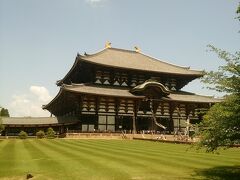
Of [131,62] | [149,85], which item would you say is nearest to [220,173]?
[149,85]

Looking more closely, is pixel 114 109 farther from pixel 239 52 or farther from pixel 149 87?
pixel 239 52

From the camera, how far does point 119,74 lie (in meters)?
64.8

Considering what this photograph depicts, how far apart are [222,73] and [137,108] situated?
1745 inches

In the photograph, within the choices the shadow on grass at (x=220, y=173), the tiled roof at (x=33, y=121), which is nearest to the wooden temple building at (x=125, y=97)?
the tiled roof at (x=33, y=121)

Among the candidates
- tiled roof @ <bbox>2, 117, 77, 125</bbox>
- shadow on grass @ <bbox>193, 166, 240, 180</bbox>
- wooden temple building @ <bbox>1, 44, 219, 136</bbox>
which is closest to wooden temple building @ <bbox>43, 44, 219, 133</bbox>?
wooden temple building @ <bbox>1, 44, 219, 136</bbox>

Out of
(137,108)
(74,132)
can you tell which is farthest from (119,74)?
(74,132)

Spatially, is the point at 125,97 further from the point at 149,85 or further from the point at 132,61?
the point at 132,61

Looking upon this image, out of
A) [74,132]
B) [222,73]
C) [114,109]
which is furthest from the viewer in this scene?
[114,109]

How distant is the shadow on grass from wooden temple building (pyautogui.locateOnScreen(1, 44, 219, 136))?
38190mm

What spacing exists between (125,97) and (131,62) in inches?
495

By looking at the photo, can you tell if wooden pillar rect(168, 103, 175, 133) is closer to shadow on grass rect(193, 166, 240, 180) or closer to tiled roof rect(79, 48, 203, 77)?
tiled roof rect(79, 48, 203, 77)

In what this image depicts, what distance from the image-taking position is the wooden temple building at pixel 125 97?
5703cm

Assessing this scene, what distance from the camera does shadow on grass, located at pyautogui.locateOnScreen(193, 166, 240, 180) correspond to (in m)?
15.3

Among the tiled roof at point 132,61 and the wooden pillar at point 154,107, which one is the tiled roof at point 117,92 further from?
the tiled roof at point 132,61
